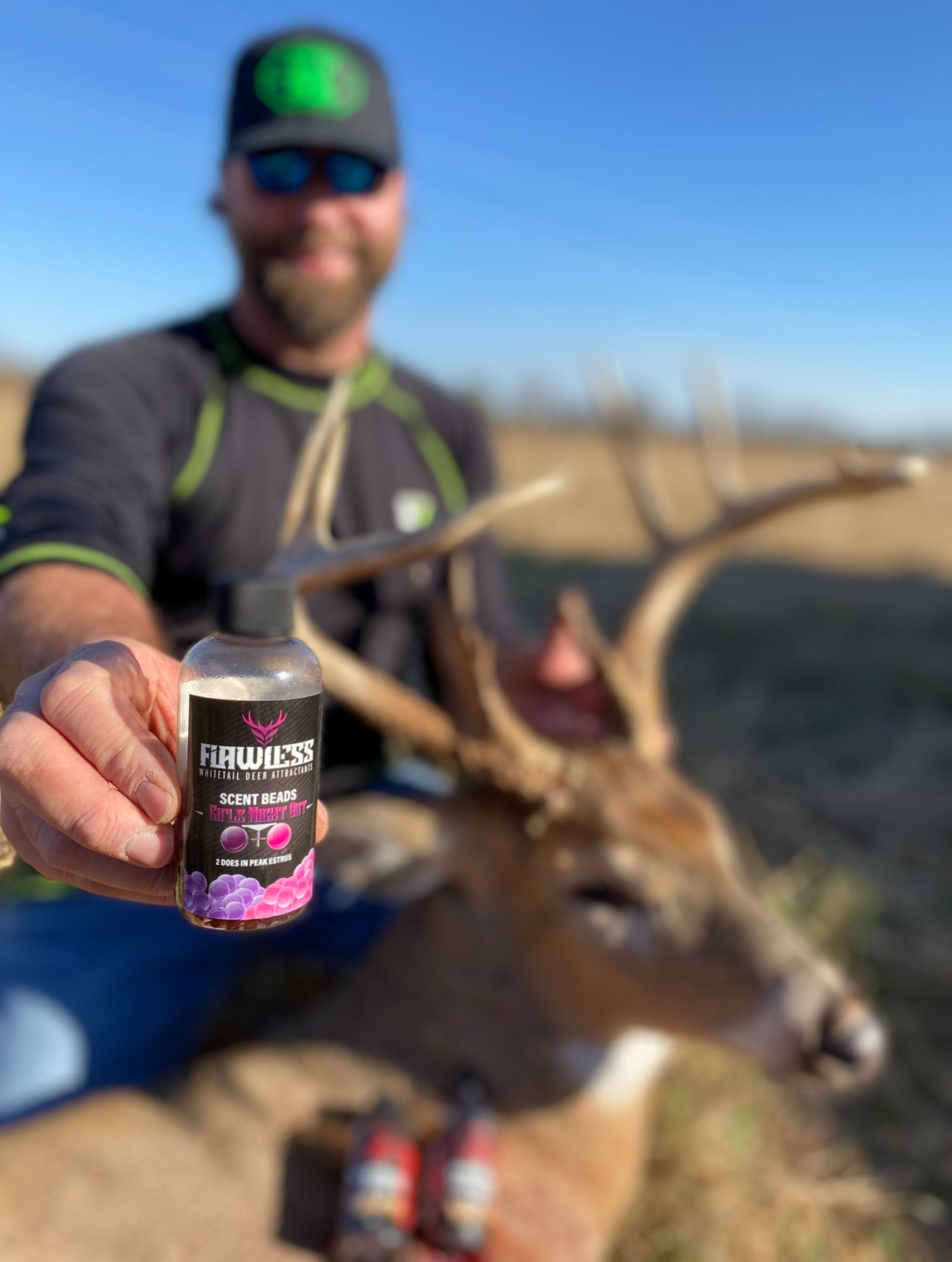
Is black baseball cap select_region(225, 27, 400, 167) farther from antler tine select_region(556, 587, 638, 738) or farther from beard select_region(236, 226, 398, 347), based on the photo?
antler tine select_region(556, 587, 638, 738)

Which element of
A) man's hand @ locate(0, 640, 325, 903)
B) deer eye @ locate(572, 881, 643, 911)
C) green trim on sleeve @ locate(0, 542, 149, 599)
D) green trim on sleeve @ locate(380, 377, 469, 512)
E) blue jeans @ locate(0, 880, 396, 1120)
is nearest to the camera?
man's hand @ locate(0, 640, 325, 903)

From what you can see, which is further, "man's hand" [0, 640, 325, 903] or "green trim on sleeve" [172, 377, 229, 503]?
"green trim on sleeve" [172, 377, 229, 503]

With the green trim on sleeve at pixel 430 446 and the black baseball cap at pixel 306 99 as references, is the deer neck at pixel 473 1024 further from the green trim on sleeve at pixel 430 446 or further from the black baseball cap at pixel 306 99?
the black baseball cap at pixel 306 99

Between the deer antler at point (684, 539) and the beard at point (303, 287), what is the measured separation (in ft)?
2.71

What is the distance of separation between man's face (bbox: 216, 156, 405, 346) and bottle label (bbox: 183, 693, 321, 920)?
2148mm

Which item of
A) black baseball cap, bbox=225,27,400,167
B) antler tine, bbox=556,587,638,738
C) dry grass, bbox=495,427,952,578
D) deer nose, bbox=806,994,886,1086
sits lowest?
dry grass, bbox=495,427,952,578

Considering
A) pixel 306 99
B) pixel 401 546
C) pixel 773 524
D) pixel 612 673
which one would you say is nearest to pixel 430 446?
pixel 306 99

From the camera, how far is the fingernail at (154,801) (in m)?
0.89

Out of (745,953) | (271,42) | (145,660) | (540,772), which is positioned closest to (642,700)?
(540,772)

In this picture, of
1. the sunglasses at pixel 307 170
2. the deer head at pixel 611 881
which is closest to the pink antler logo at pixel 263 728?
the deer head at pixel 611 881

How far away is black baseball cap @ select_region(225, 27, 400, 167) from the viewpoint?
270cm

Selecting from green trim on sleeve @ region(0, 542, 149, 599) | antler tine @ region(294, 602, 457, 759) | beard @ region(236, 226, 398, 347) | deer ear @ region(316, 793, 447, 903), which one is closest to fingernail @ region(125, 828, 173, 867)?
green trim on sleeve @ region(0, 542, 149, 599)

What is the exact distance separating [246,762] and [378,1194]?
52.3 inches

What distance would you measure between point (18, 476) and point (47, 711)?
130 cm
